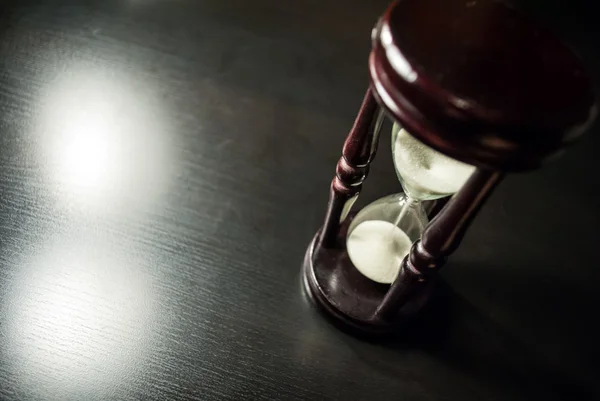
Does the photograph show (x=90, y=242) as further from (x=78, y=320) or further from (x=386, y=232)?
(x=386, y=232)

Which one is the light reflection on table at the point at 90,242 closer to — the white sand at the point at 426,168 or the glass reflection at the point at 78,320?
the glass reflection at the point at 78,320

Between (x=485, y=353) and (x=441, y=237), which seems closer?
(x=441, y=237)

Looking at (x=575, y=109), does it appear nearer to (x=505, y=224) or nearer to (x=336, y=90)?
(x=505, y=224)

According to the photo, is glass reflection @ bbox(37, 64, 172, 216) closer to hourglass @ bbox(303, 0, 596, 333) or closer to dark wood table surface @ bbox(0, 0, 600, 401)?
dark wood table surface @ bbox(0, 0, 600, 401)

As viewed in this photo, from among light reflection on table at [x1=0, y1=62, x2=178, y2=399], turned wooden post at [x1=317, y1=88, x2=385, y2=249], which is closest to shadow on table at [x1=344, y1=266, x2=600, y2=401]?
turned wooden post at [x1=317, y1=88, x2=385, y2=249]

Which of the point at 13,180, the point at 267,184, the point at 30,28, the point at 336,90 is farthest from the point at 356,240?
the point at 30,28

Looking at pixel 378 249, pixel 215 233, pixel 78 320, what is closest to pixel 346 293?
pixel 378 249

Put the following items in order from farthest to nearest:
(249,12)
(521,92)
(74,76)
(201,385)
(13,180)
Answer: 1. (249,12)
2. (74,76)
3. (13,180)
4. (201,385)
5. (521,92)
